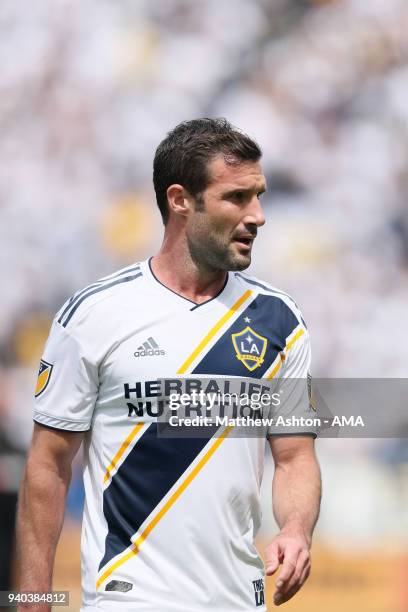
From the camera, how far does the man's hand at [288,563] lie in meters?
3.10

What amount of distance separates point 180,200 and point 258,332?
524mm

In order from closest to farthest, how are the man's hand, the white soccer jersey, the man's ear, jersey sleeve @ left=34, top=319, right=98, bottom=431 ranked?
the man's hand, the white soccer jersey, jersey sleeve @ left=34, top=319, right=98, bottom=431, the man's ear

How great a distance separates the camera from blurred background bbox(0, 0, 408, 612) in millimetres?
8250

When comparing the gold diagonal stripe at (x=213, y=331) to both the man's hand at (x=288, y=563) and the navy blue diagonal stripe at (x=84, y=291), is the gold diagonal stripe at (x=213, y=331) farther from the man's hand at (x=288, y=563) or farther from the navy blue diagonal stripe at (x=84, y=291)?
the man's hand at (x=288, y=563)

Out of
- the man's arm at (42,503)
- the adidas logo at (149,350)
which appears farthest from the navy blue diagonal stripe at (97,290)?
the man's arm at (42,503)

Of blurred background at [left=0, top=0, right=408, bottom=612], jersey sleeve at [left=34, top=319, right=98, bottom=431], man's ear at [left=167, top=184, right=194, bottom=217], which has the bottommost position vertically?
jersey sleeve at [left=34, top=319, right=98, bottom=431]

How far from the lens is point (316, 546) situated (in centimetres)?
755

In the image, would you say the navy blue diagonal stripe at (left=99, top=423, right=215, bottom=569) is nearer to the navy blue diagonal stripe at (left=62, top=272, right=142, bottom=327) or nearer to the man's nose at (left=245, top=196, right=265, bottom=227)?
→ the navy blue diagonal stripe at (left=62, top=272, right=142, bottom=327)

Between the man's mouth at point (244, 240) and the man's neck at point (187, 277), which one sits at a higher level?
the man's mouth at point (244, 240)

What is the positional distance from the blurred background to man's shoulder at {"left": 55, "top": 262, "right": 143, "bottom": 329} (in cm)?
437

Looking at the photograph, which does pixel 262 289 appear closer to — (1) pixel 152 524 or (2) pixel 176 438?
(2) pixel 176 438

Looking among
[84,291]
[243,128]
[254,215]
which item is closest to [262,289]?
[254,215]

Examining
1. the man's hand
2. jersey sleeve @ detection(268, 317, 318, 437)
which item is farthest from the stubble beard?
the man's hand

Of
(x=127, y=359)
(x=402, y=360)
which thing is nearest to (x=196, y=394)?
(x=127, y=359)
